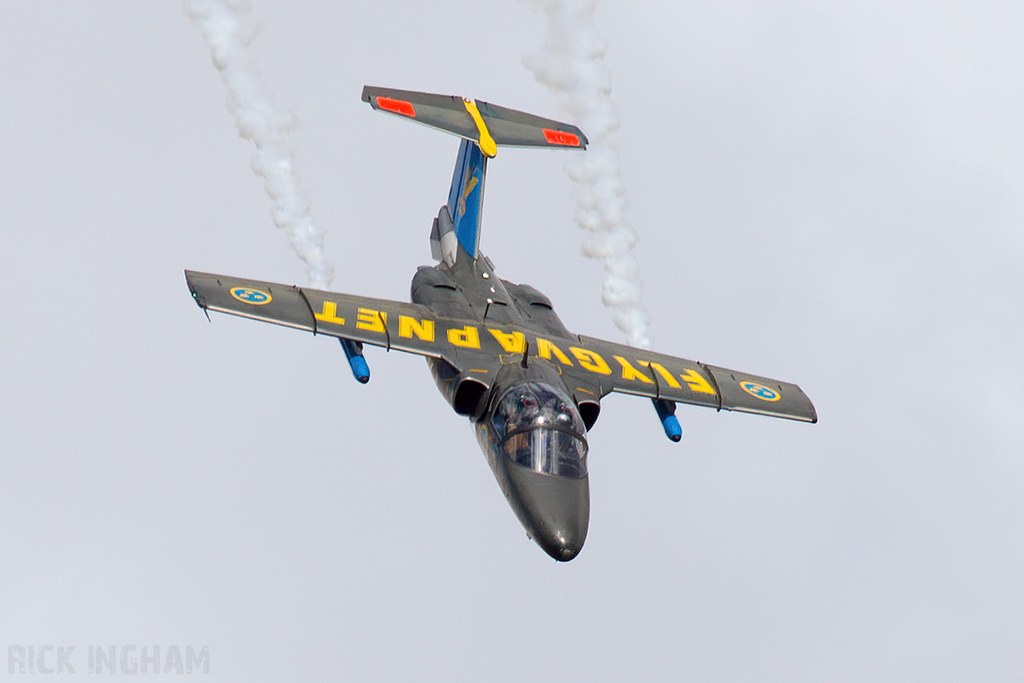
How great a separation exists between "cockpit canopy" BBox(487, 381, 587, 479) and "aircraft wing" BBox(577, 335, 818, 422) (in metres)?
2.99

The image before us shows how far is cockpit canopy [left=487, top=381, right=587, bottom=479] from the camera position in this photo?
30.3 m

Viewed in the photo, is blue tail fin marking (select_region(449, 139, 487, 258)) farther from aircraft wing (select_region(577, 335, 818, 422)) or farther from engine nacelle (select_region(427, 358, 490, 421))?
engine nacelle (select_region(427, 358, 490, 421))

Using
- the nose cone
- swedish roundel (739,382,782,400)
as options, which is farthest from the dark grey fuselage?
swedish roundel (739,382,782,400)

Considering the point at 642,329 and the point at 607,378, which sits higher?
the point at 642,329

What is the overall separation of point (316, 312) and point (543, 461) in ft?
23.8

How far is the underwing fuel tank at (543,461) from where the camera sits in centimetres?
2927

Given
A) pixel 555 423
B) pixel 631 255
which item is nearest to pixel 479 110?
pixel 631 255

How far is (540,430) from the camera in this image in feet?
100

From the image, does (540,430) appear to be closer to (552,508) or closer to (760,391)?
(552,508)

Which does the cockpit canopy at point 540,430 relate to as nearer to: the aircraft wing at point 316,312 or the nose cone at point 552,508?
the nose cone at point 552,508

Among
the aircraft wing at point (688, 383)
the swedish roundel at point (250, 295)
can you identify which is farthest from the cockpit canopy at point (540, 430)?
the swedish roundel at point (250, 295)

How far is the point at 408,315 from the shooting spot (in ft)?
114

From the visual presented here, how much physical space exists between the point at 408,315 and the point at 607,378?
5.27 m

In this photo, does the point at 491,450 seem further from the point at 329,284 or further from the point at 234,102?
the point at 234,102
